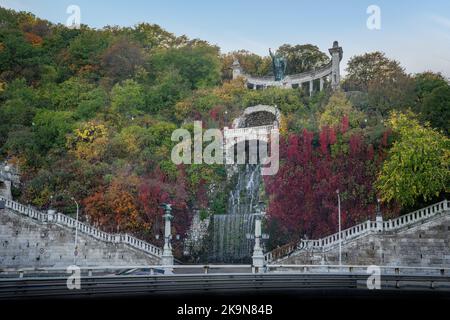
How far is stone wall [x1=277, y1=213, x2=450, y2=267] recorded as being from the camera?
114 feet

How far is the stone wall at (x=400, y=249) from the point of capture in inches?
1367

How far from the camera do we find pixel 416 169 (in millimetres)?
36156

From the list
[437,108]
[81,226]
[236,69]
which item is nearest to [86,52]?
[236,69]

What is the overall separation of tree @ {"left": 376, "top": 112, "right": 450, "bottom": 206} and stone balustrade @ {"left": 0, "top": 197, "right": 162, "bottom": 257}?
1499cm

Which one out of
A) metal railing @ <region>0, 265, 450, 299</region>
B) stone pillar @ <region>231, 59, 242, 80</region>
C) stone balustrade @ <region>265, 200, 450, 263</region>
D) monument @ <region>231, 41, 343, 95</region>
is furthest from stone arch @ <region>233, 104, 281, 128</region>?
metal railing @ <region>0, 265, 450, 299</region>

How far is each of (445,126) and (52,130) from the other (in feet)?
96.3

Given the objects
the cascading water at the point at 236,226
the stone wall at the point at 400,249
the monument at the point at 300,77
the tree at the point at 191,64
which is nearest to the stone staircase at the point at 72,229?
the cascading water at the point at 236,226

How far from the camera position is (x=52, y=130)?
156ft

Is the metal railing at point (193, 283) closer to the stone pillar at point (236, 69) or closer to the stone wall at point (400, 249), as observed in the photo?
the stone wall at point (400, 249)

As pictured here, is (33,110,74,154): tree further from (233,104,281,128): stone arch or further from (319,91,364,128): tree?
(319,91,364,128): tree

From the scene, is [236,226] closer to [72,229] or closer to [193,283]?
[72,229]

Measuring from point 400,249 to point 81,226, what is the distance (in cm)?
1979

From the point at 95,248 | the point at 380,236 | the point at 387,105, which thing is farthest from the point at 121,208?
the point at 387,105

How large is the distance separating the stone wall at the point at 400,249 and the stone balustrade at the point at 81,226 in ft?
31.6
